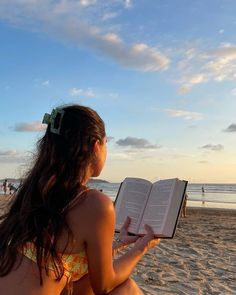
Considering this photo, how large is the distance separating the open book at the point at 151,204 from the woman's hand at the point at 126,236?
Answer: 26 millimetres

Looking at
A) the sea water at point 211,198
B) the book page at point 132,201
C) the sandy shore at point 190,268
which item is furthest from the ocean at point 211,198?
the book page at point 132,201

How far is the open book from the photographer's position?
2.57 meters

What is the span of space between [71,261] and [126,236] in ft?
2.30

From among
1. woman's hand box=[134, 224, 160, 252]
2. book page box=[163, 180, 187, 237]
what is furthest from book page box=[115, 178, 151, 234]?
book page box=[163, 180, 187, 237]

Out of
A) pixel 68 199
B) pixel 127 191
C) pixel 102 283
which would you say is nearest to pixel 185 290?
pixel 127 191

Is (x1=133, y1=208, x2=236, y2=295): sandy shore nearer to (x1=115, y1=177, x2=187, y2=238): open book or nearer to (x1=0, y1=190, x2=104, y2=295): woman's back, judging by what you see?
(x1=115, y1=177, x2=187, y2=238): open book

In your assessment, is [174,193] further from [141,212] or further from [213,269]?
[213,269]

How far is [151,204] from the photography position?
9.11ft

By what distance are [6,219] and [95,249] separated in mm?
482

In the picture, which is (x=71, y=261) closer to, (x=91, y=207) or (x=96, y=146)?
(x=91, y=207)

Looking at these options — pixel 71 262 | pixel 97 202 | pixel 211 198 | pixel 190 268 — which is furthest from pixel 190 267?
pixel 211 198

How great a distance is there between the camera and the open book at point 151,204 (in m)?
2.57

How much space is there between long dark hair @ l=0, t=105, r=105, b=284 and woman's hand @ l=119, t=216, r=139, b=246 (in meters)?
0.73

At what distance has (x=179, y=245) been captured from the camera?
8.80 meters
